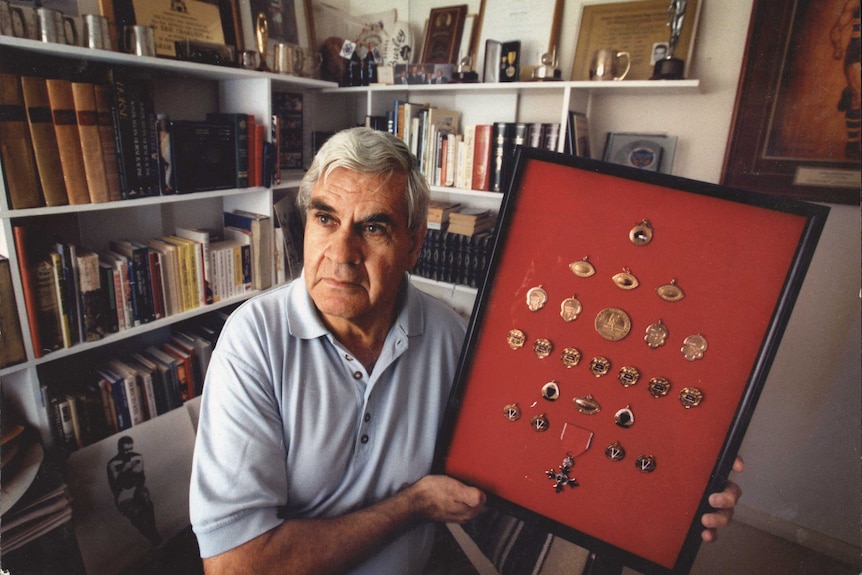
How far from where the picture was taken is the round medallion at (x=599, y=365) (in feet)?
2.66

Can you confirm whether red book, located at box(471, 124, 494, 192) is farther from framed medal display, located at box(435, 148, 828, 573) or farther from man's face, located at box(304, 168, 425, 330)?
framed medal display, located at box(435, 148, 828, 573)

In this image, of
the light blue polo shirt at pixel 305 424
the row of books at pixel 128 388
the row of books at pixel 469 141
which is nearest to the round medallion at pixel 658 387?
the light blue polo shirt at pixel 305 424

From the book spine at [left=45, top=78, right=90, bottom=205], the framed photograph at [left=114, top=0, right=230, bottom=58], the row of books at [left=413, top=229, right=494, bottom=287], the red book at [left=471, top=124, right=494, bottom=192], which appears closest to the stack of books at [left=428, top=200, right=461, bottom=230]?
the row of books at [left=413, top=229, right=494, bottom=287]

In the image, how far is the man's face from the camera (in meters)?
1.03

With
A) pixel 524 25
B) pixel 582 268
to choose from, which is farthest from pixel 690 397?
pixel 524 25

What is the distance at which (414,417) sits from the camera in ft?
3.53

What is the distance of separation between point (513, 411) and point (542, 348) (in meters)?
0.13

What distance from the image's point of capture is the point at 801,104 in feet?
5.81

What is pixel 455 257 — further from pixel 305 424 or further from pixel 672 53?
pixel 305 424

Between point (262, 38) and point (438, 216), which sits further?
point (438, 216)

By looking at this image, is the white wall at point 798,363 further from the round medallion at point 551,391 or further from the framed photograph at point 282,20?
the round medallion at point 551,391

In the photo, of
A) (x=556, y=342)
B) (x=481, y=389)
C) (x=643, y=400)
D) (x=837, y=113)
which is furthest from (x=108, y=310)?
(x=837, y=113)

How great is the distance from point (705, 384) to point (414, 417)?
1.96 feet

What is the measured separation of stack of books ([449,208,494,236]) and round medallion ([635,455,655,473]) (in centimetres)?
171
